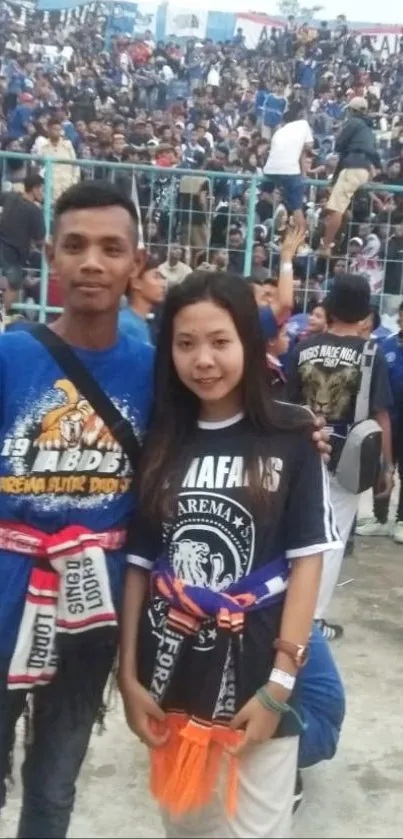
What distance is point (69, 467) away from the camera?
6.72ft

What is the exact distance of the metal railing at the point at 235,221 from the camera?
29.5 feet

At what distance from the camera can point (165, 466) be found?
2.03 metres

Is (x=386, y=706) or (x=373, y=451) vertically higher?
(x=373, y=451)

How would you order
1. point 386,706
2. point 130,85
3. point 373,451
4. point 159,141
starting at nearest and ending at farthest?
point 386,706 < point 373,451 < point 159,141 < point 130,85

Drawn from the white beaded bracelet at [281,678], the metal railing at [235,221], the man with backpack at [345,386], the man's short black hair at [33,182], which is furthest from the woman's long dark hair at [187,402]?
the man's short black hair at [33,182]

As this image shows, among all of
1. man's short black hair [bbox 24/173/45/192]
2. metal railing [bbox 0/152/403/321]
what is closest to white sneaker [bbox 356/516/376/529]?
metal railing [bbox 0/152/403/321]

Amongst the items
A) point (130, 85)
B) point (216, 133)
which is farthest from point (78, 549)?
point (130, 85)

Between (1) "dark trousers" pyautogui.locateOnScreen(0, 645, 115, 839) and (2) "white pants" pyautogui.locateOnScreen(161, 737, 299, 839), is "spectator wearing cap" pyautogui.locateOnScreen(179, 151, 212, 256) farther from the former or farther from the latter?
(2) "white pants" pyautogui.locateOnScreen(161, 737, 299, 839)

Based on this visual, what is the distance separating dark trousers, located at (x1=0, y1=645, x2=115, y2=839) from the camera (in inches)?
84.8

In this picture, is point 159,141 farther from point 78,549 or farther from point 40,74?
point 78,549

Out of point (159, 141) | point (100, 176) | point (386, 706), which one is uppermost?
point (159, 141)

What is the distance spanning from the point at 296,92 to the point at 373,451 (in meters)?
19.1

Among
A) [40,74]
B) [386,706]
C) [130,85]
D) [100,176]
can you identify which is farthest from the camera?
[130,85]

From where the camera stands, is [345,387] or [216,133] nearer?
[345,387]
